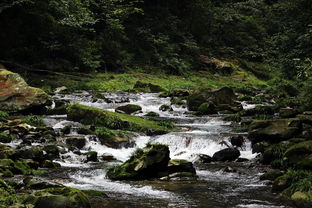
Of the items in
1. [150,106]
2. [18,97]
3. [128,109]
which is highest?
[18,97]

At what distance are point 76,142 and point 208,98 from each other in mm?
10899

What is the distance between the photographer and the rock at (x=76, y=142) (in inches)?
554

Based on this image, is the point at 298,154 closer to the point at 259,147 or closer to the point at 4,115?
the point at 259,147

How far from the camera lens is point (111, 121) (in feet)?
55.4

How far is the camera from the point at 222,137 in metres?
14.6

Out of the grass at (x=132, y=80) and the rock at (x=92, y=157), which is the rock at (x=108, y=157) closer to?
the rock at (x=92, y=157)

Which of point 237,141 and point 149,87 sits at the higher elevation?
point 149,87

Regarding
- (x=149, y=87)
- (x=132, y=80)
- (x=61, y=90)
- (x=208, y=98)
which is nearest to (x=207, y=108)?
(x=208, y=98)

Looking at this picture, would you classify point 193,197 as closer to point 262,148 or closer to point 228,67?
point 262,148

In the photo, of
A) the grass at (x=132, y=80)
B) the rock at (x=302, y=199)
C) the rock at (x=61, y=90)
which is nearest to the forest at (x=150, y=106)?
the rock at (x=302, y=199)

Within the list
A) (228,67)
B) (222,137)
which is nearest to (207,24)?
(228,67)

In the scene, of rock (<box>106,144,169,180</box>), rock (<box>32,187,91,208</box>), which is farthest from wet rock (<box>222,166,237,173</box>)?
rock (<box>32,187,91,208</box>)

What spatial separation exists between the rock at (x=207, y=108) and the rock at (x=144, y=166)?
430 inches

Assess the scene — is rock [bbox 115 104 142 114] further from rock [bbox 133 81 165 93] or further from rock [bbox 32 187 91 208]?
rock [bbox 32 187 91 208]
